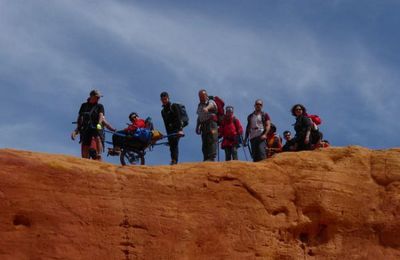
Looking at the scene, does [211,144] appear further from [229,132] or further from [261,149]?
[261,149]

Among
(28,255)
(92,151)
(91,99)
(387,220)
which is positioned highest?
(91,99)

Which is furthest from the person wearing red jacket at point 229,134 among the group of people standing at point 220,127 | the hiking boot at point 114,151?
the hiking boot at point 114,151

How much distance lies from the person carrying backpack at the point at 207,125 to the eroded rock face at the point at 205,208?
5.08 feet

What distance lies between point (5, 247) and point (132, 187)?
8.32ft

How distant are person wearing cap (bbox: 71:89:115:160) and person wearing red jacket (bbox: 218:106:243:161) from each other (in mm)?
2708

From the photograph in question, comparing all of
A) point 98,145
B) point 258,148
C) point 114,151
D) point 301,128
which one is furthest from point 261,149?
point 98,145

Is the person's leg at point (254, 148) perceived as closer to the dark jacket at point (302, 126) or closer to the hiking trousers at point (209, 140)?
the hiking trousers at point (209, 140)

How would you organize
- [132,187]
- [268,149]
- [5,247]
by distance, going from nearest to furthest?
[5,247] → [132,187] → [268,149]

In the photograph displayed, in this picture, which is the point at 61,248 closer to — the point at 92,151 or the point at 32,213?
the point at 32,213

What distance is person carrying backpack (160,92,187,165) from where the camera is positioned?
18188mm

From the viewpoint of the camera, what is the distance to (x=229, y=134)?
18.6 metres

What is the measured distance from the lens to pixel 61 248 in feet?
49.0

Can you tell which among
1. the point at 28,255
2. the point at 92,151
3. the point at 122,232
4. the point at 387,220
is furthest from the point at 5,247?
the point at 387,220

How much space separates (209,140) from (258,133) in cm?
107
